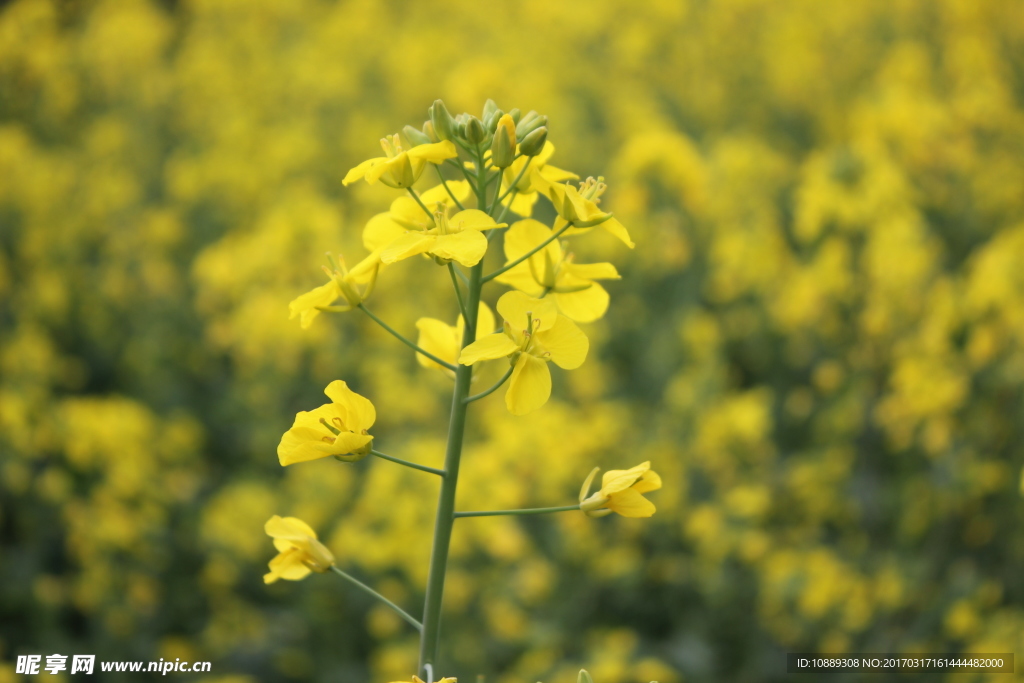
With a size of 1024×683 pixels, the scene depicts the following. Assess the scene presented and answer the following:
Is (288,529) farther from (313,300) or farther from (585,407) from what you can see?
(585,407)

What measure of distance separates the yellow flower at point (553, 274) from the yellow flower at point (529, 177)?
0.05 metres

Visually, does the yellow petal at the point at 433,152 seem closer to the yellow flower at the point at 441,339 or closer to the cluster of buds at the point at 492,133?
the cluster of buds at the point at 492,133

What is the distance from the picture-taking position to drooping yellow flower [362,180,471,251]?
1.43 metres

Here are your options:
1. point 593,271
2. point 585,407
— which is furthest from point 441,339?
point 585,407

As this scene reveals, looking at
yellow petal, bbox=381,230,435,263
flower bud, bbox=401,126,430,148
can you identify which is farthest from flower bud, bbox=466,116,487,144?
yellow petal, bbox=381,230,435,263

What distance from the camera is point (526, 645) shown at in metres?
3.32

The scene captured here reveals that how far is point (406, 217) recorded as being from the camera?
4.72 feet

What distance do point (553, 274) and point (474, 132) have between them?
283 millimetres

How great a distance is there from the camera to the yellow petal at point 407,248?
1213 millimetres

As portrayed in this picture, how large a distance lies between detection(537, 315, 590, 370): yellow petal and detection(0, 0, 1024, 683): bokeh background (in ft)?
6.96

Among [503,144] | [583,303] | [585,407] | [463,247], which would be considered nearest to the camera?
[463,247]

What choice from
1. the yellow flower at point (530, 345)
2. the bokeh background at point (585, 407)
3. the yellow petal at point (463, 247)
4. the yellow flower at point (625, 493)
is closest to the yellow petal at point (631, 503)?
the yellow flower at point (625, 493)

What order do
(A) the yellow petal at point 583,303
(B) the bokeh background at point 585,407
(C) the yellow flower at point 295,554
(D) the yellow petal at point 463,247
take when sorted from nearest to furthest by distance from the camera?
(D) the yellow petal at point 463,247, (C) the yellow flower at point 295,554, (A) the yellow petal at point 583,303, (B) the bokeh background at point 585,407

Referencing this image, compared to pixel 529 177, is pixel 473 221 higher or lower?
lower
